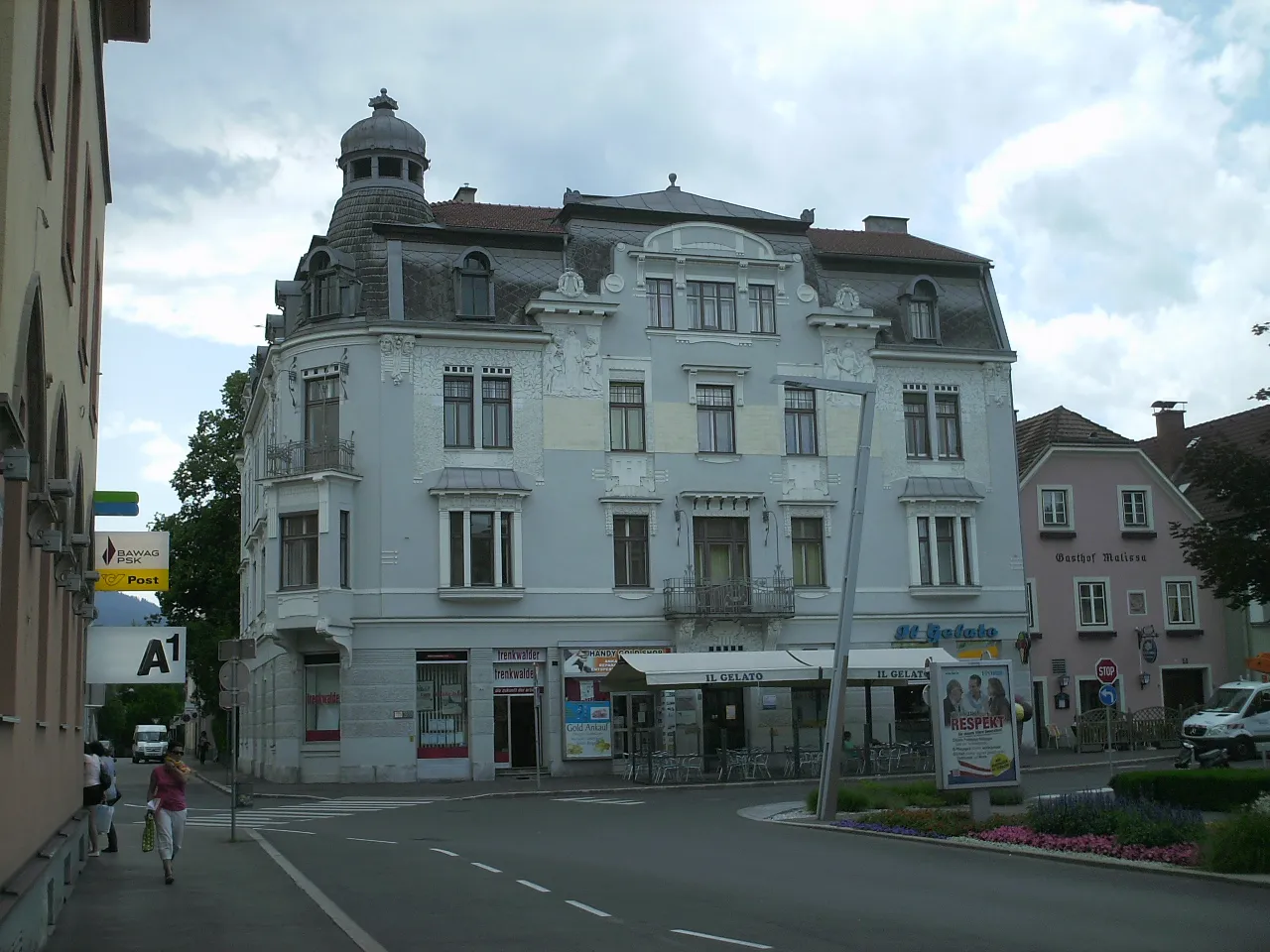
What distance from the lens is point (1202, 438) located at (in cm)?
2572

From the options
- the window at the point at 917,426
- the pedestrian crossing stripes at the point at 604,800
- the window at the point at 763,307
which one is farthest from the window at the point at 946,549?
the pedestrian crossing stripes at the point at 604,800

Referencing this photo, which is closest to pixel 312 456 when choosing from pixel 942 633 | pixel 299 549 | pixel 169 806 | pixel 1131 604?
pixel 299 549

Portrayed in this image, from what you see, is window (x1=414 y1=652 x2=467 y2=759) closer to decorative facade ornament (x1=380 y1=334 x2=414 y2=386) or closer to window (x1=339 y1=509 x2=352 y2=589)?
window (x1=339 y1=509 x2=352 y2=589)

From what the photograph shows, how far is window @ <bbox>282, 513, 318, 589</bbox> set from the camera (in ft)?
132

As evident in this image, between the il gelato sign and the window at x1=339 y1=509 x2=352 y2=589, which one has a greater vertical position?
the window at x1=339 y1=509 x2=352 y2=589

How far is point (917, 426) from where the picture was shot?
46781 millimetres

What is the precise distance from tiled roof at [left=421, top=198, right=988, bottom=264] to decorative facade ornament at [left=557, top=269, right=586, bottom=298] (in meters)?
1.59

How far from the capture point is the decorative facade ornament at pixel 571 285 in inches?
1705

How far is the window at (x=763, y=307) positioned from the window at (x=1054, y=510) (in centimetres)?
1255

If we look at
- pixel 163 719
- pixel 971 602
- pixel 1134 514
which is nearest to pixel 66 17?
pixel 971 602

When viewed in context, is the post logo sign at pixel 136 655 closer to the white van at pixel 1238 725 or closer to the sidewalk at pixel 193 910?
the sidewalk at pixel 193 910

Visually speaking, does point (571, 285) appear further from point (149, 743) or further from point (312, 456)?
point (149, 743)

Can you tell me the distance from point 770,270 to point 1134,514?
661 inches

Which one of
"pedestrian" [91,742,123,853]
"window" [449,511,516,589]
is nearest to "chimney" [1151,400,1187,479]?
"window" [449,511,516,589]
